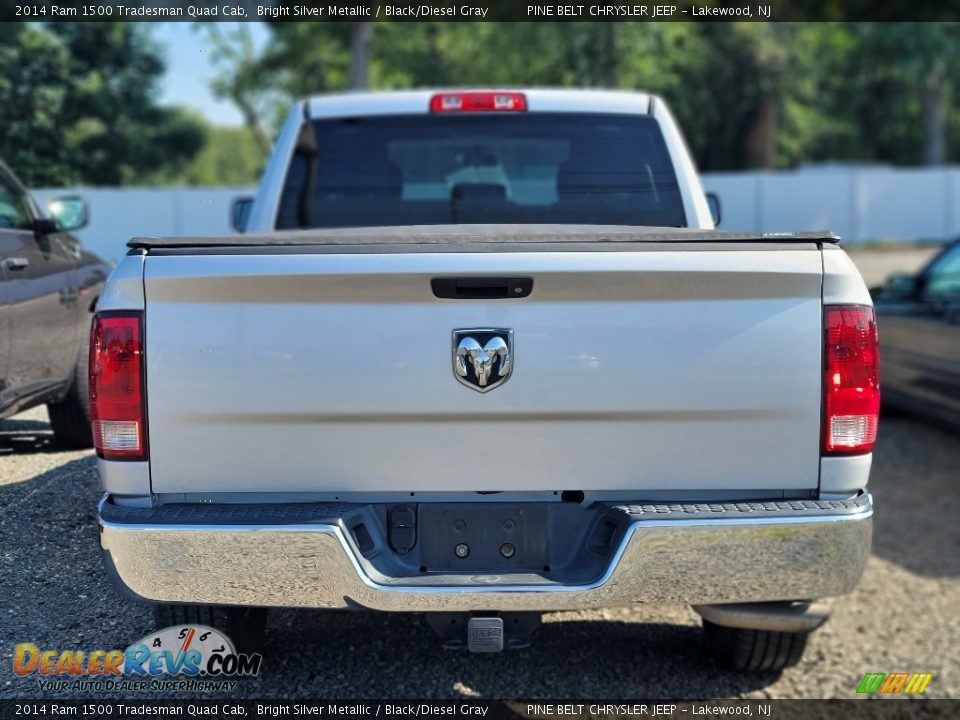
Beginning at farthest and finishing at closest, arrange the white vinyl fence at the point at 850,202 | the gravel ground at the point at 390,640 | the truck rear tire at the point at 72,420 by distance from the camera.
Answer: the white vinyl fence at the point at 850,202
the truck rear tire at the point at 72,420
the gravel ground at the point at 390,640

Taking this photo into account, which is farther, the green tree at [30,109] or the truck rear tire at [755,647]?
the green tree at [30,109]

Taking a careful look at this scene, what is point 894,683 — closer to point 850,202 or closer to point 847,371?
point 847,371

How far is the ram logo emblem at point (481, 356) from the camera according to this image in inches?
112

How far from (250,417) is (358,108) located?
8.35 ft

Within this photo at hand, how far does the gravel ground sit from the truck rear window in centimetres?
167

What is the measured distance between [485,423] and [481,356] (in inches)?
7.7

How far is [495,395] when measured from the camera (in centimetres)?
288

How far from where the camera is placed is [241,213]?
18.3 feet

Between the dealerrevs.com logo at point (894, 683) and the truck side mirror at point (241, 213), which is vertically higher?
the truck side mirror at point (241, 213)

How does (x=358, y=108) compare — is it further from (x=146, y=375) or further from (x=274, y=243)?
(x=146, y=375)

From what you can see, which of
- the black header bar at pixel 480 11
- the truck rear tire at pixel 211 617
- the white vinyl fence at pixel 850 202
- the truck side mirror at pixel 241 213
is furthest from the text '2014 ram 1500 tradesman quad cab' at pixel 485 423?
the white vinyl fence at pixel 850 202

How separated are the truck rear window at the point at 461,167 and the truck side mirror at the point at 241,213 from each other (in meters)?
0.42

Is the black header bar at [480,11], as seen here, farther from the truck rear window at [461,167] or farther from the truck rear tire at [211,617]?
the truck rear tire at [211,617]

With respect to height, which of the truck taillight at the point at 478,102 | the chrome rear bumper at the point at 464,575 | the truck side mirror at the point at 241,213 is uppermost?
the truck taillight at the point at 478,102
